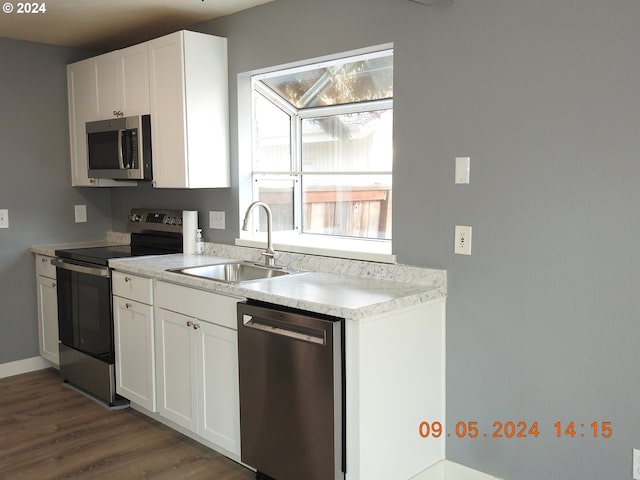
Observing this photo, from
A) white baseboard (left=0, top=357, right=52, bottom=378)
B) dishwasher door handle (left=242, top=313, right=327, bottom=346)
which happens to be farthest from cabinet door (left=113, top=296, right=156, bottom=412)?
white baseboard (left=0, top=357, right=52, bottom=378)

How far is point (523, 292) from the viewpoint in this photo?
229 centimetres

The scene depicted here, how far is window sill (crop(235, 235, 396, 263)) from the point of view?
2.82m

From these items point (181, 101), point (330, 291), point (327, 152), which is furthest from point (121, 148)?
point (330, 291)

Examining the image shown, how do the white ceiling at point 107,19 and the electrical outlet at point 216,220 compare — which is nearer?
the white ceiling at point 107,19

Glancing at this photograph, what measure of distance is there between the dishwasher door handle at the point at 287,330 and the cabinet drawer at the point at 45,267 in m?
2.11

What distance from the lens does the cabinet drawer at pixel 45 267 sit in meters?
4.04

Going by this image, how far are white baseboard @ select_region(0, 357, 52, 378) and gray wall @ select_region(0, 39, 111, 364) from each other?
1.4 inches

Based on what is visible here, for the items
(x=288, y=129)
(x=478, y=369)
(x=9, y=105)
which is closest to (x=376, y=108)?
(x=288, y=129)

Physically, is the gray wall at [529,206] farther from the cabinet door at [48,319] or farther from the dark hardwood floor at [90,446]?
the cabinet door at [48,319]

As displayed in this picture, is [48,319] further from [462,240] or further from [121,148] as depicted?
[462,240]

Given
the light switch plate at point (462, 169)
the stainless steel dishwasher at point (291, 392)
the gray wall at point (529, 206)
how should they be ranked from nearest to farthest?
1. the gray wall at point (529, 206)
2. the stainless steel dishwasher at point (291, 392)
3. the light switch plate at point (462, 169)

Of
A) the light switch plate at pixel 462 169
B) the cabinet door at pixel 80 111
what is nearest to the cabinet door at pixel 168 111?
the cabinet door at pixel 80 111

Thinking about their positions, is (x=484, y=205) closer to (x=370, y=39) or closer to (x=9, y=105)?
(x=370, y=39)

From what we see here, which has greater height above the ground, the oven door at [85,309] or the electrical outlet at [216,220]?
the electrical outlet at [216,220]
